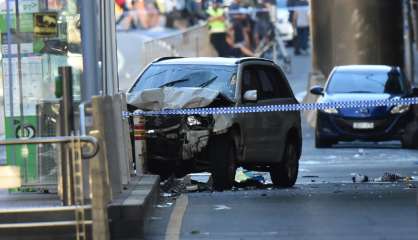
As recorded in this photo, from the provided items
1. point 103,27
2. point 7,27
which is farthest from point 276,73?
point 7,27

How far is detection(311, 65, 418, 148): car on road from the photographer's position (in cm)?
2150

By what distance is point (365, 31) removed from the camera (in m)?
27.9

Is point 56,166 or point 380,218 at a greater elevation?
point 56,166

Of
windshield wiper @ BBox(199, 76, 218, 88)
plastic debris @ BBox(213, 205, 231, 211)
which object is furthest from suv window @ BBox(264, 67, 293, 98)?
plastic debris @ BBox(213, 205, 231, 211)

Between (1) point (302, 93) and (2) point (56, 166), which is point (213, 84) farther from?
(1) point (302, 93)

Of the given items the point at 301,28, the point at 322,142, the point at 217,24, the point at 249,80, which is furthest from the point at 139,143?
the point at 301,28

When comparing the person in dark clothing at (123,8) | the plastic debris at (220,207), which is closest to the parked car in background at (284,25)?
the person in dark clothing at (123,8)

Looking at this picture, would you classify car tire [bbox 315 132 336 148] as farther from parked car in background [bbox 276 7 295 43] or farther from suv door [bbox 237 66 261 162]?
parked car in background [bbox 276 7 295 43]

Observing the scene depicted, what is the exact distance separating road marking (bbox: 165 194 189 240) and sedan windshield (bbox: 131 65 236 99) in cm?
222

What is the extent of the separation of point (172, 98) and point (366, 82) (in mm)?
9631

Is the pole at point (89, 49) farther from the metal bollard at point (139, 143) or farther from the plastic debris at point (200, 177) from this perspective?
the plastic debris at point (200, 177)

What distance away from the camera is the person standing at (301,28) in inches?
1630

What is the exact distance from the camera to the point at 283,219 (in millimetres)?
10289

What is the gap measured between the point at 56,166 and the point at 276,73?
6.68 m
